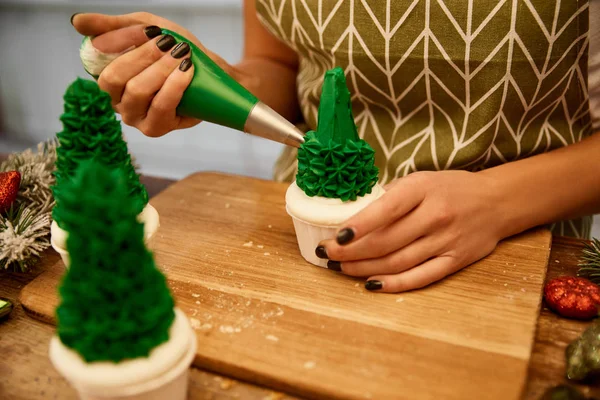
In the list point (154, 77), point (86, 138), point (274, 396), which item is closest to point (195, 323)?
point (274, 396)

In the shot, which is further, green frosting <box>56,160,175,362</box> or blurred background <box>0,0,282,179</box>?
blurred background <box>0,0,282,179</box>

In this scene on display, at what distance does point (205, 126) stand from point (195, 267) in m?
2.22

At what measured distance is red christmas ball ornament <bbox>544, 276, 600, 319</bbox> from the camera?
0.71 m

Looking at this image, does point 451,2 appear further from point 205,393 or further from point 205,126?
point 205,126

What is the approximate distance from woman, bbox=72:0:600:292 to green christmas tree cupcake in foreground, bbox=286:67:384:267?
0.06m

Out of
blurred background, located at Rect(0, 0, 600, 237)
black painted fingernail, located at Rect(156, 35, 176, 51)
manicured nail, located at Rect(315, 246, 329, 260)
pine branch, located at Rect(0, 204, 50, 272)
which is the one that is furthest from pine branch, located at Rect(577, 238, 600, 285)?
blurred background, located at Rect(0, 0, 600, 237)

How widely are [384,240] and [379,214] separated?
4cm

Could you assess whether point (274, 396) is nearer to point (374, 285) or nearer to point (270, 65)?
point (374, 285)

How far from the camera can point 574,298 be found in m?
0.72

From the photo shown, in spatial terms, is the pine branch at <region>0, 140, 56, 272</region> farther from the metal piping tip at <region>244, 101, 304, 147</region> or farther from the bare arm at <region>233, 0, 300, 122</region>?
the bare arm at <region>233, 0, 300, 122</region>

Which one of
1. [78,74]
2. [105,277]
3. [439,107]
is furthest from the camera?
[78,74]

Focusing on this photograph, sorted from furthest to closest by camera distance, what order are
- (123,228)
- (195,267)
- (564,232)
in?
(564,232)
(195,267)
(123,228)

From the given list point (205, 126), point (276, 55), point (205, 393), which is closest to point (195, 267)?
point (205, 393)

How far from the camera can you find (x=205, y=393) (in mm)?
615
